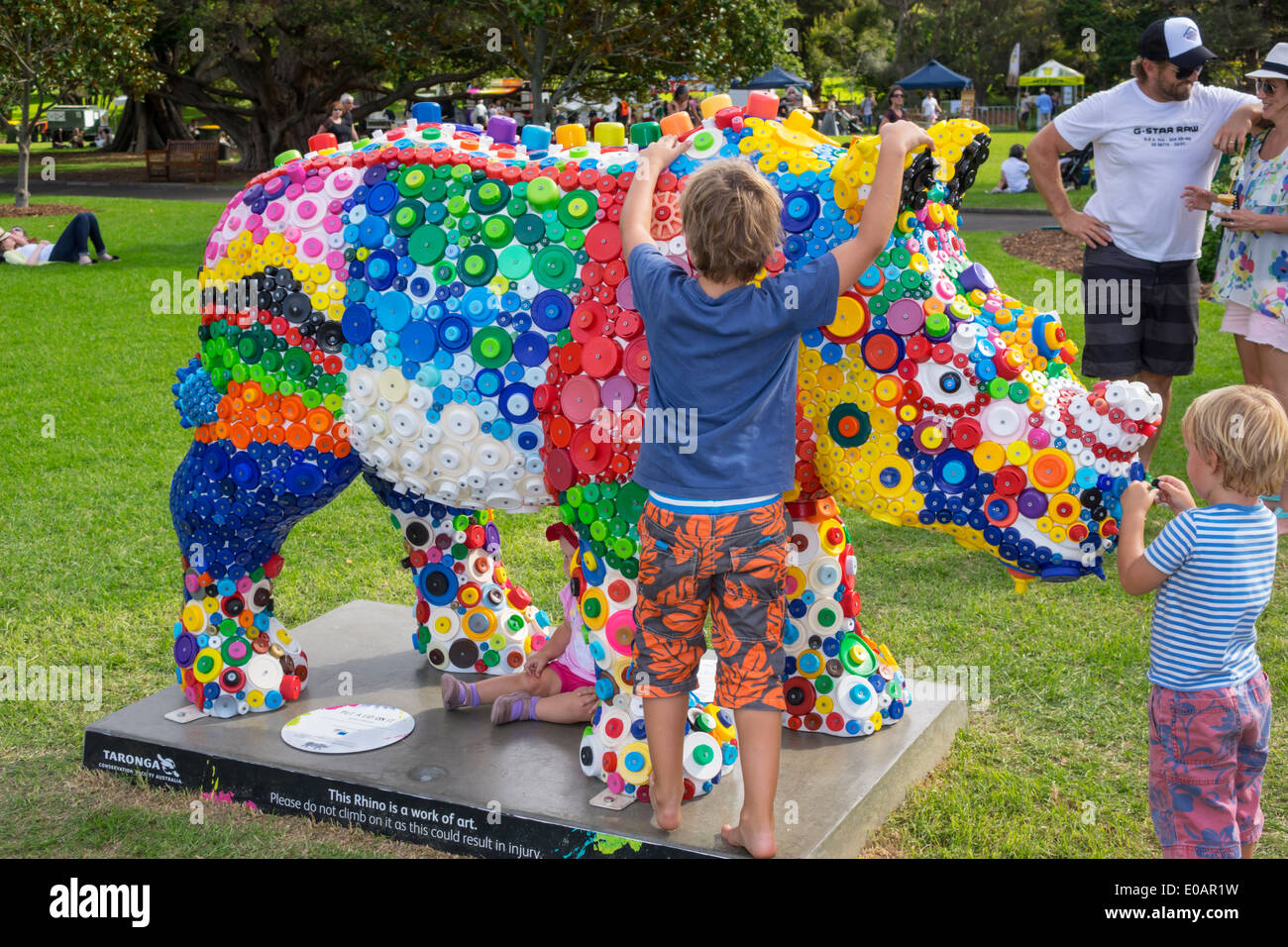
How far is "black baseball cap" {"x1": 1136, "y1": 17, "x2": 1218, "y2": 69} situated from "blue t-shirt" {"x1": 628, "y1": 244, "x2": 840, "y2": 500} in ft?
10.3

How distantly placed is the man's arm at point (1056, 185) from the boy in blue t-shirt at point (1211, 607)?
2.98m

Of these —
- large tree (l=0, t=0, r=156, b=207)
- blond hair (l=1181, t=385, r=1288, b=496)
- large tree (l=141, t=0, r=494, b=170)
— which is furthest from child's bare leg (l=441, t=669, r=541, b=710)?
large tree (l=0, t=0, r=156, b=207)

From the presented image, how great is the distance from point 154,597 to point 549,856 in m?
2.91

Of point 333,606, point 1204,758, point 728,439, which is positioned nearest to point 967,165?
point 728,439

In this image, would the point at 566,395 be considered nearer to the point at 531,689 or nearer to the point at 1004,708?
the point at 531,689

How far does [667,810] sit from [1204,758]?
1.28 meters

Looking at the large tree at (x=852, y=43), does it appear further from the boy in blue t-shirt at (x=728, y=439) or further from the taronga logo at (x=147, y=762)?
the boy in blue t-shirt at (x=728, y=439)

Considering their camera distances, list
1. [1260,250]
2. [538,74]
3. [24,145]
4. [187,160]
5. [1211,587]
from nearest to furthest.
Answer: [1211,587] → [1260,250] → [538,74] → [24,145] → [187,160]

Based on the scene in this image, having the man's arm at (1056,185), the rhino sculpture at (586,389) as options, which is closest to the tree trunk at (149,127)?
the man's arm at (1056,185)

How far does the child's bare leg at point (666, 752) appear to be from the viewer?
327cm

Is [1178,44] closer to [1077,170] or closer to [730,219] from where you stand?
[730,219]

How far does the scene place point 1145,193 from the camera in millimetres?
5648

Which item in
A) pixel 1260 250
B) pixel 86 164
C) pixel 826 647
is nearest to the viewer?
pixel 826 647
